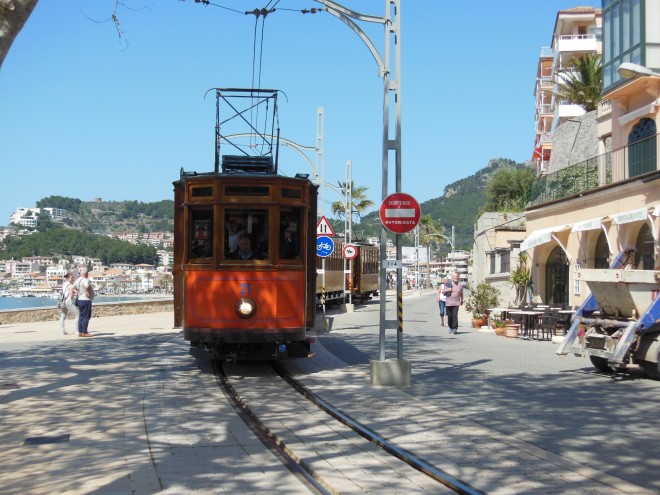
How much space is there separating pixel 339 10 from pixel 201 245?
418 centimetres

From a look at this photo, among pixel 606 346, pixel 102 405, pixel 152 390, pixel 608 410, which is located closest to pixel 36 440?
pixel 102 405

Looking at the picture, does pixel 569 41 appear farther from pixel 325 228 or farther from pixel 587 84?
pixel 325 228

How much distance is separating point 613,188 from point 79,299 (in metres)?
14.0

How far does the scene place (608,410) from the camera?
10188mm

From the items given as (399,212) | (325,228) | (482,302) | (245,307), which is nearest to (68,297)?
(325,228)

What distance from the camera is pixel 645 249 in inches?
819

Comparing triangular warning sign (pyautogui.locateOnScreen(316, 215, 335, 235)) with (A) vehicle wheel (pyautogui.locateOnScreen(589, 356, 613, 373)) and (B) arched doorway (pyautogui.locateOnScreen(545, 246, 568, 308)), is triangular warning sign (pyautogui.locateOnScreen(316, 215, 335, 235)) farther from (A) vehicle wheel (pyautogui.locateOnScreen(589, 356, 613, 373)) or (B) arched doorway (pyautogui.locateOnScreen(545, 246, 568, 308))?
(A) vehicle wheel (pyautogui.locateOnScreen(589, 356, 613, 373))

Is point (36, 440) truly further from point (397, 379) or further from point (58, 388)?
point (397, 379)

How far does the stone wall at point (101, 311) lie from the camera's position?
26.6 m

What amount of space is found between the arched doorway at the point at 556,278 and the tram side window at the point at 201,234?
15.3 metres

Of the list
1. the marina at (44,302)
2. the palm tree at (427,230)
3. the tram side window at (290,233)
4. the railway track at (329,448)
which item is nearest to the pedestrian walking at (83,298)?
the marina at (44,302)

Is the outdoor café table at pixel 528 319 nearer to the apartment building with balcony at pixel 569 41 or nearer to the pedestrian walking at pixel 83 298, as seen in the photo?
the pedestrian walking at pixel 83 298

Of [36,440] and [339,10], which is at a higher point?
[339,10]

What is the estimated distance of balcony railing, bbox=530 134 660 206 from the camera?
21219 millimetres
